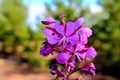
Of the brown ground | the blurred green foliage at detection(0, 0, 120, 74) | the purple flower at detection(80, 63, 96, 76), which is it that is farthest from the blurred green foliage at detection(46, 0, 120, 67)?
the purple flower at detection(80, 63, 96, 76)

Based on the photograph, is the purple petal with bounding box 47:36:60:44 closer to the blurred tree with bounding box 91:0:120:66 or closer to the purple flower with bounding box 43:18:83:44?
the purple flower with bounding box 43:18:83:44

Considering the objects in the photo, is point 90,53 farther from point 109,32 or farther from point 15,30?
point 15,30

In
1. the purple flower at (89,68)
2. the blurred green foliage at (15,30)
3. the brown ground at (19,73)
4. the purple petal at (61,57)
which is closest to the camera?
the purple petal at (61,57)

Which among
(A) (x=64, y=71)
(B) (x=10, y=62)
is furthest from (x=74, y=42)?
(B) (x=10, y=62)

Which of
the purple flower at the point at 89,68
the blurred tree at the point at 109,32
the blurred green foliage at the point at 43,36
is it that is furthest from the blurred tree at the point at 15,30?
the purple flower at the point at 89,68

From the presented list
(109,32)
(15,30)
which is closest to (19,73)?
(15,30)

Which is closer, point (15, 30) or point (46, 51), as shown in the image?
point (46, 51)

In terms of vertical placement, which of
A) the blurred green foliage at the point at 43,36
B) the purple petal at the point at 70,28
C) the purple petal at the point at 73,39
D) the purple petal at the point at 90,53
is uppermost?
the blurred green foliage at the point at 43,36

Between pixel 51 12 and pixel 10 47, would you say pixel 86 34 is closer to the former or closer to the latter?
pixel 51 12

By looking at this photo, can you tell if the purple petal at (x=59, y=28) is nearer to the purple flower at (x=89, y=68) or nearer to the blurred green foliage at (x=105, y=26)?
the purple flower at (x=89, y=68)
